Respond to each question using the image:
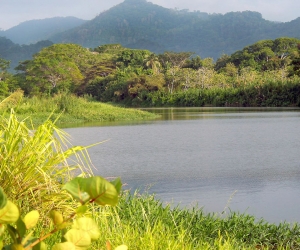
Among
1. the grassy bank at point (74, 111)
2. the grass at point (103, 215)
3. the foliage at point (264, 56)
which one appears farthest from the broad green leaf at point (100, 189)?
the foliage at point (264, 56)

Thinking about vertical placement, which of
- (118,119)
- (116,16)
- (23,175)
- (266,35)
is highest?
(116,16)

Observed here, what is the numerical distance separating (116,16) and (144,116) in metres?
180

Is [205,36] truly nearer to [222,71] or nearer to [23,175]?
[222,71]

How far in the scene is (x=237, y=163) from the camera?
21.5 feet

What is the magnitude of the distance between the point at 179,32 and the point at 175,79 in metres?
142

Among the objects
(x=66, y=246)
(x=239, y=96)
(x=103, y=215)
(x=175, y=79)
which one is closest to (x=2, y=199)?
(x=66, y=246)

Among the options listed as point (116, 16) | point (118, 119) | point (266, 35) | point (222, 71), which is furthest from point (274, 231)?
point (116, 16)

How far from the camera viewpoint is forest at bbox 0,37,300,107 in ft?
87.4

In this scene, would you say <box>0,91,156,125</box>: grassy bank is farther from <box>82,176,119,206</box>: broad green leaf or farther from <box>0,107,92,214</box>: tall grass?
<box>82,176,119,206</box>: broad green leaf

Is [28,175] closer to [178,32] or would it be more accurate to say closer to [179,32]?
[179,32]

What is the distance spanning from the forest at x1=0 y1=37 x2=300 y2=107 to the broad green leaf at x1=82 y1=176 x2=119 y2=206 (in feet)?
79.4

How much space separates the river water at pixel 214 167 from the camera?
4207 millimetres

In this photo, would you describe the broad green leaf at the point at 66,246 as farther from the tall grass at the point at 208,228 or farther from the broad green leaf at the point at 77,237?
the tall grass at the point at 208,228

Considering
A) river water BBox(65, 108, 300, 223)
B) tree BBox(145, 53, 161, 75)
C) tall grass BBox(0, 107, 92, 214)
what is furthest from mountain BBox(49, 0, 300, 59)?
tall grass BBox(0, 107, 92, 214)
